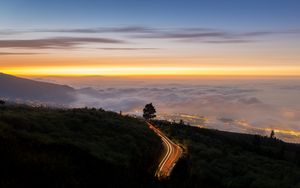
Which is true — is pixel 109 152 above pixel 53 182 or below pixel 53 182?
below

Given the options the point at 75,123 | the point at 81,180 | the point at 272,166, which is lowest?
the point at 272,166

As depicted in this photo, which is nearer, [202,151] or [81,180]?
[81,180]

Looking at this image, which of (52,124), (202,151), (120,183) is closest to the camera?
(120,183)

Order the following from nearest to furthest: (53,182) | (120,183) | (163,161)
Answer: (53,182) → (120,183) → (163,161)

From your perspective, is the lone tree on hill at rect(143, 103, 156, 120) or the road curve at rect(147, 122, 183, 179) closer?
the road curve at rect(147, 122, 183, 179)

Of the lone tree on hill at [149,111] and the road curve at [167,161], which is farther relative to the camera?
the lone tree on hill at [149,111]

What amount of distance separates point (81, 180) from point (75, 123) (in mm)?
43804

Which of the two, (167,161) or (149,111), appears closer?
(167,161)

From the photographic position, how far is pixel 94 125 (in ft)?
199

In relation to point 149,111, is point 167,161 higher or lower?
higher

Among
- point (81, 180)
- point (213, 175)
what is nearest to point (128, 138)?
point (213, 175)

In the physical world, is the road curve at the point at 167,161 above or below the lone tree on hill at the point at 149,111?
above

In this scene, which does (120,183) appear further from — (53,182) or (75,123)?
(75,123)

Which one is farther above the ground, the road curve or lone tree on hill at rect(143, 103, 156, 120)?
the road curve
